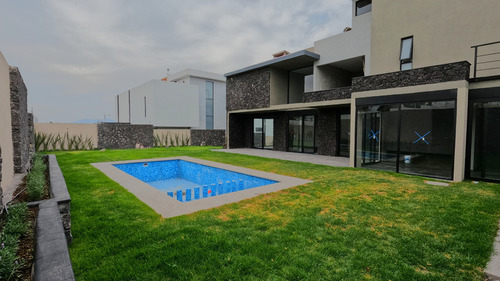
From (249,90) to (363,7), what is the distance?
8.61 metres

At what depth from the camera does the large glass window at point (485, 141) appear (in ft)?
24.2

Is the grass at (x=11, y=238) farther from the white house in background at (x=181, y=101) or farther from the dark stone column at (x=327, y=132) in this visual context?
the white house in background at (x=181, y=101)

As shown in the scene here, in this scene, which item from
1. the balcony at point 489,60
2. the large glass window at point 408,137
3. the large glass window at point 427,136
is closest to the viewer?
the large glass window at point 427,136

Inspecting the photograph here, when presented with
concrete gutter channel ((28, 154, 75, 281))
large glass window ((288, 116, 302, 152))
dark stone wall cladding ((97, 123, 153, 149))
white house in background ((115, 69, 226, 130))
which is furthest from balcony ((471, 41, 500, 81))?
white house in background ((115, 69, 226, 130))

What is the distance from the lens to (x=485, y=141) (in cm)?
752

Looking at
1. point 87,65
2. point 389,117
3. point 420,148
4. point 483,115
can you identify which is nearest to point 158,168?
point 389,117

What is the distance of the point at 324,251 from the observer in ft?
10.3

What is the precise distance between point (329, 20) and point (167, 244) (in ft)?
62.5

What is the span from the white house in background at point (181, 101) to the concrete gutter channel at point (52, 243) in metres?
26.4

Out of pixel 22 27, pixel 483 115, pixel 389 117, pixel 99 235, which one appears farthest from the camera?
pixel 389 117

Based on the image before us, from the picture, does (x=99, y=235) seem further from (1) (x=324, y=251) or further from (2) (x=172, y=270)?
(1) (x=324, y=251)

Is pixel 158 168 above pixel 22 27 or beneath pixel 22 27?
beneath

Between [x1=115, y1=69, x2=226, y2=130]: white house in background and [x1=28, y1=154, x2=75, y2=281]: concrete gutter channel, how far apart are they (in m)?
26.4

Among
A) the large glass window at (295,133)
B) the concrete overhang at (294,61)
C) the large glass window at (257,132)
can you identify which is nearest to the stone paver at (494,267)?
the concrete overhang at (294,61)
